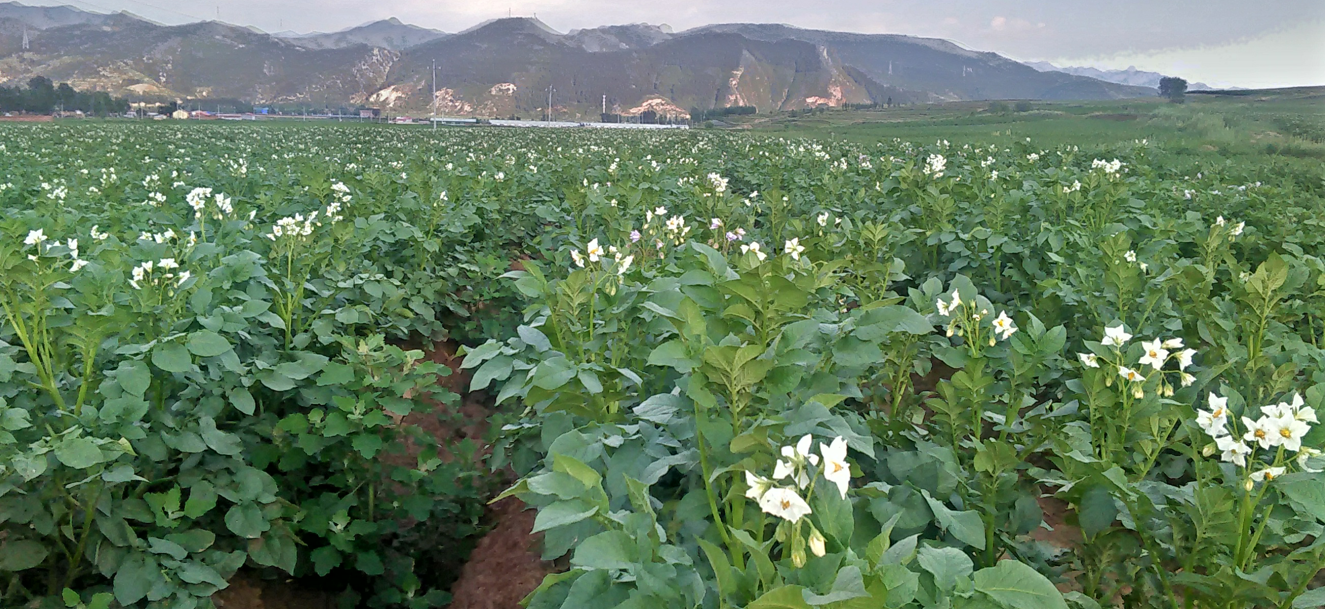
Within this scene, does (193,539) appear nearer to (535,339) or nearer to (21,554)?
(21,554)

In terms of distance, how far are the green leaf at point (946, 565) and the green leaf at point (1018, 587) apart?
0.04 metres

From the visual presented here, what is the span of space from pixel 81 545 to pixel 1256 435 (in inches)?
142

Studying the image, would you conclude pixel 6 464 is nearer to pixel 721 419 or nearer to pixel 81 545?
pixel 81 545

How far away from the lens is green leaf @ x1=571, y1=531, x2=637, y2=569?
1399mm

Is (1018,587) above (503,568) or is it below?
above

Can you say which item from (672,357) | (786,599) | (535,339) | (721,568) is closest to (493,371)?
(535,339)

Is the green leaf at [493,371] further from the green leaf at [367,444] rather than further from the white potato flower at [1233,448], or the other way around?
the white potato flower at [1233,448]

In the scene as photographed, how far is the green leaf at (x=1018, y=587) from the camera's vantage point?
52.9 inches

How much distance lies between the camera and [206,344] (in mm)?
2539

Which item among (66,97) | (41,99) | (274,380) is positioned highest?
(66,97)

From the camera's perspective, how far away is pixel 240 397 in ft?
9.75

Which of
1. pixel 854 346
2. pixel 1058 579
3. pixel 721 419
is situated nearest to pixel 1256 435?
pixel 1058 579

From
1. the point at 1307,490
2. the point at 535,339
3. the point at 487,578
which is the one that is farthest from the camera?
the point at 487,578

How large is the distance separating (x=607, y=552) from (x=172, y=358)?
1871 mm
